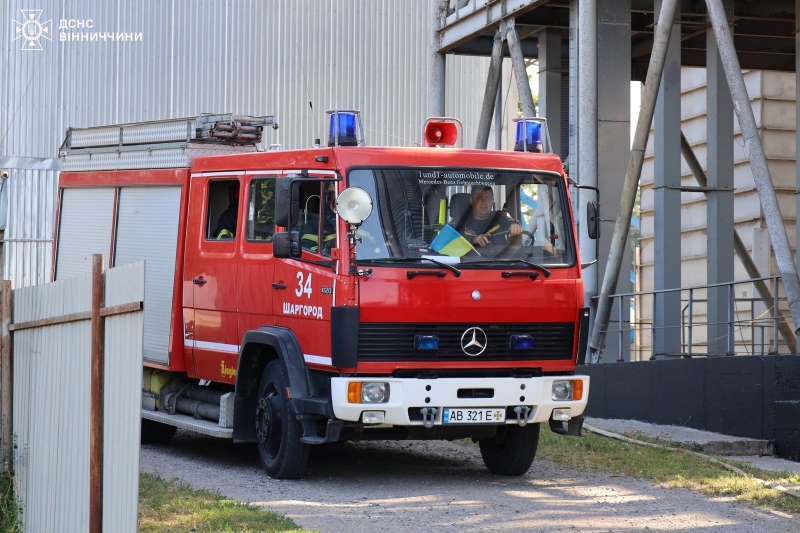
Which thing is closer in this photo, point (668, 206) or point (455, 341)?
point (455, 341)

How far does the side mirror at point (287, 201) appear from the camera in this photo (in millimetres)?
9320

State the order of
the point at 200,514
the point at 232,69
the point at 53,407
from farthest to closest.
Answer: the point at 232,69 → the point at 53,407 → the point at 200,514

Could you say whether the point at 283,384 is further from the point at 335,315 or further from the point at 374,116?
the point at 374,116

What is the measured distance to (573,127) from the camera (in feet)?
54.2

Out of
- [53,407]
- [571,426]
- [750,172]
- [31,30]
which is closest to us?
[53,407]

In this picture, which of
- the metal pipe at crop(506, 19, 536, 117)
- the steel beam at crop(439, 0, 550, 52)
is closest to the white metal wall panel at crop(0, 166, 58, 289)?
the steel beam at crop(439, 0, 550, 52)

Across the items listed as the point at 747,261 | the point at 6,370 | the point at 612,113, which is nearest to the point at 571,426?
the point at 6,370

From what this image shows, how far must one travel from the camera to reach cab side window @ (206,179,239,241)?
424 inches

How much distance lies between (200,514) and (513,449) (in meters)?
3.36

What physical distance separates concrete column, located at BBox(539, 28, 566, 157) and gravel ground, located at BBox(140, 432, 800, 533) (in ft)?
28.1

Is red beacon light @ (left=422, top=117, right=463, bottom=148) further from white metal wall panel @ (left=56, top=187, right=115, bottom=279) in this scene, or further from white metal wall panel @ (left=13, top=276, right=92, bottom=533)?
white metal wall panel @ (left=56, top=187, right=115, bottom=279)

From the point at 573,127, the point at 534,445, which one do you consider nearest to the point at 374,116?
the point at 573,127

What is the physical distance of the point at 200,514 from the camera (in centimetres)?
811

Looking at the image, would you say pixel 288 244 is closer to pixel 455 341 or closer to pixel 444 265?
pixel 444 265
